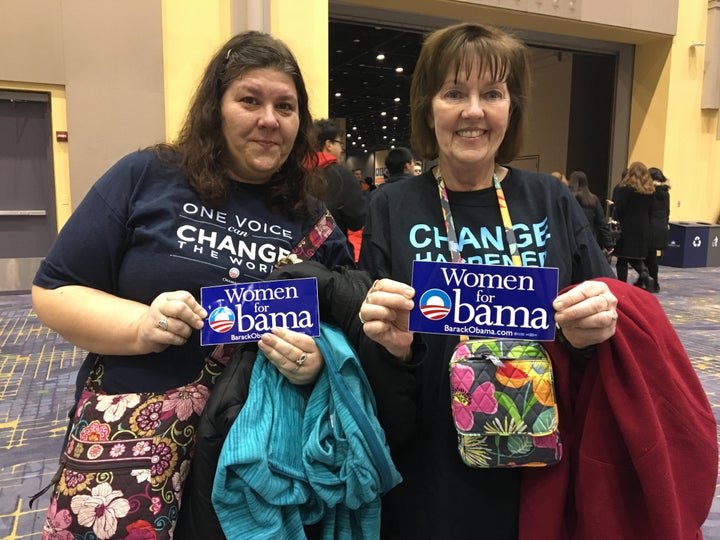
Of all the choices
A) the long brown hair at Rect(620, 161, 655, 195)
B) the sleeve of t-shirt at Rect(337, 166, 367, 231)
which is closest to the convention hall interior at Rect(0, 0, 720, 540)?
the sleeve of t-shirt at Rect(337, 166, 367, 231)

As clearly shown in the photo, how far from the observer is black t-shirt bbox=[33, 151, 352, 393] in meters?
1.16

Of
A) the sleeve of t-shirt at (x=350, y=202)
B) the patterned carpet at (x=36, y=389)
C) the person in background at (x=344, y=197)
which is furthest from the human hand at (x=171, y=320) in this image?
the sleeve of t-shirt at (x=350, y=202)

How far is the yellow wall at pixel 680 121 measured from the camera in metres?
10.3

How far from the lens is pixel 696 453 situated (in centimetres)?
98

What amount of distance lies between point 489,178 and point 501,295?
1.27 feet

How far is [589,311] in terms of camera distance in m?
0.93

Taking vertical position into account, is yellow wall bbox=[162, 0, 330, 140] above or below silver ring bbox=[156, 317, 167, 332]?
above

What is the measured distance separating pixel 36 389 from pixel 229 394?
324 centimetres

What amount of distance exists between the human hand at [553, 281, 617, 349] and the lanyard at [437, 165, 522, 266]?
0.70 feet

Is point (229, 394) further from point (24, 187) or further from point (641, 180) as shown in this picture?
point (24, 187)

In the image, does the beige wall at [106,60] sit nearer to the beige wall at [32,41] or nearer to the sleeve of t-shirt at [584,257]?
the beige wall at [32,41]

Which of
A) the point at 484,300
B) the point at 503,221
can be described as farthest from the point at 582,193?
the point at 484,300

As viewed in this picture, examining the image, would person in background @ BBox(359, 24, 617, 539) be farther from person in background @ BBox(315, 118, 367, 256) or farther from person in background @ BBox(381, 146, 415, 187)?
person in background @ BBox(381, 146, 415, 187)

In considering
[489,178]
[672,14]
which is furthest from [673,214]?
[489,178]
